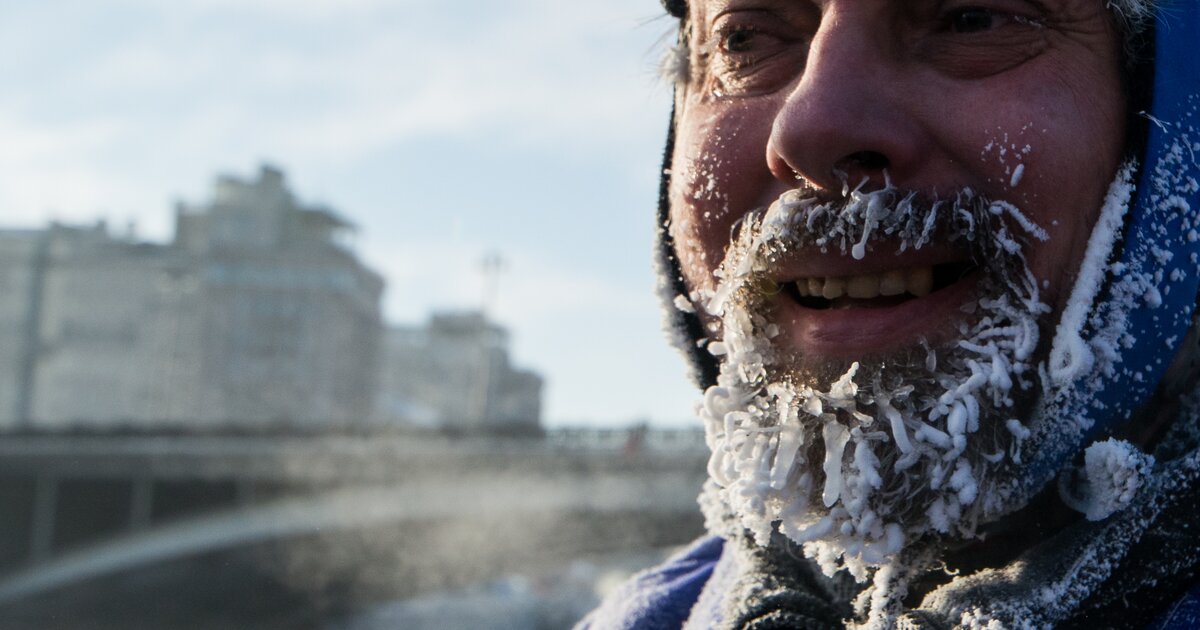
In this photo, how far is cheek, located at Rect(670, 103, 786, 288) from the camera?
1604mm

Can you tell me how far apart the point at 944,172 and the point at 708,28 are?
479mm

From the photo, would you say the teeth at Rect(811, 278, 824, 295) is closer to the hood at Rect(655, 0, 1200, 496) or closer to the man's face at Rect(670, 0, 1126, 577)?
the man's face at Rect(670, 0, 1126, 577)

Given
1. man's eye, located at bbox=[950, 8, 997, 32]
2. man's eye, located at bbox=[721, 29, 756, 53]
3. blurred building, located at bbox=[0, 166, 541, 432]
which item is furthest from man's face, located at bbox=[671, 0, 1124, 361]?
blurred building, located at bbox=[0, 166, 541, 432]

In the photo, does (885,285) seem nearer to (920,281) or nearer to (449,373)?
(920,281)

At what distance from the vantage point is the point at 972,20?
151cm

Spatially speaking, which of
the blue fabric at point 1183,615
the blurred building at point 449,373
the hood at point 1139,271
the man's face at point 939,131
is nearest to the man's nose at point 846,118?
the man's face at point 939,131

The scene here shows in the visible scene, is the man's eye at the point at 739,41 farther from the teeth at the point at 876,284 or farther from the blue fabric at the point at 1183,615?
the blue fabric at the point at 1183,615

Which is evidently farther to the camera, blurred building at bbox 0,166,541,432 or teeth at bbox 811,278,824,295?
blurred building at bbox 0,166,541,432

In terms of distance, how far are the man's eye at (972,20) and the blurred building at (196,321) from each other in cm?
7144

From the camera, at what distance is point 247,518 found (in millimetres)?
34656

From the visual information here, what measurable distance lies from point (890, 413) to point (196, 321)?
7503 cm

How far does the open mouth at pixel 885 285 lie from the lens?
145 centimetres

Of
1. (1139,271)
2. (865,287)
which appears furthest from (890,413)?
(1139,271)

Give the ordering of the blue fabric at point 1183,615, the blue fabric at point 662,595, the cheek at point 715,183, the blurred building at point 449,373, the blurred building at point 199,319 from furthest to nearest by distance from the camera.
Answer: the blurred building at point 449,373 < the blurred building at point 199,319 < the blue fabric at point 662,595 < the cheek at point 715,183 < the blue fabric at point 1183,615
